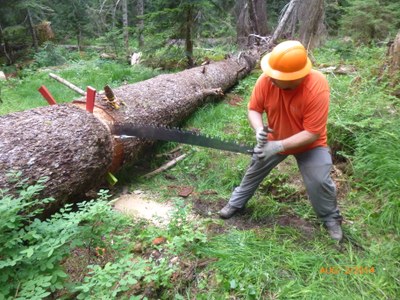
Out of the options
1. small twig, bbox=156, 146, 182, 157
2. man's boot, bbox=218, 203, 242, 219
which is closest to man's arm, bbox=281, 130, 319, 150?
man's boot, bbox=218, 203, 242, 219

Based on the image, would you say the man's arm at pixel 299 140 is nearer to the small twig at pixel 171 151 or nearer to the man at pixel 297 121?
the man at pixel 297 121

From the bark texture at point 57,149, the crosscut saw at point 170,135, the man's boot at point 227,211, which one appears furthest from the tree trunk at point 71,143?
the man's boot at point 227,211

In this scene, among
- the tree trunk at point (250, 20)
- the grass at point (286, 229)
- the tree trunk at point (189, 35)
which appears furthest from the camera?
the tree trunk at point (250, 20)

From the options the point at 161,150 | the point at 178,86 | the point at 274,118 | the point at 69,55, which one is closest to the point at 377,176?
the point at 274,118

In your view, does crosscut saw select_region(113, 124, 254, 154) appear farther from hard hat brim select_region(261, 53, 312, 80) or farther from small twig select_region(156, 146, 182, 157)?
hard hat brim select_region(261, 53, 312, 80)

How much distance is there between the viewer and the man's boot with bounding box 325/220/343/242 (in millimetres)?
2917

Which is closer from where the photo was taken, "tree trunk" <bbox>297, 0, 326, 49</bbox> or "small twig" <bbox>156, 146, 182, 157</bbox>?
"small twig" <bbox>156, 146, 182, 157</bbox>

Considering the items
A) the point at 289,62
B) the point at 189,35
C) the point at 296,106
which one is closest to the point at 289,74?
the point at 289,62

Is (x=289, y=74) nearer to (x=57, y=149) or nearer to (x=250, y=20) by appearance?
(x=57, y=149)

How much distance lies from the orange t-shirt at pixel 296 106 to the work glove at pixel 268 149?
0.18 meters

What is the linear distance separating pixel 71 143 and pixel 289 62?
2.16 m

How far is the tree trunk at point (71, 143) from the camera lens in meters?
2.83
